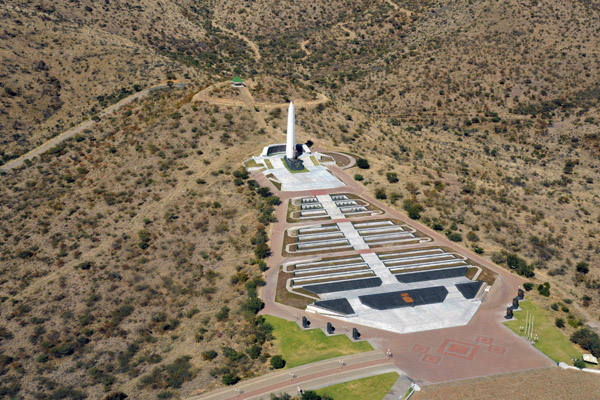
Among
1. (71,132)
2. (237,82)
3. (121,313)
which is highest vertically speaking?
(237,82)

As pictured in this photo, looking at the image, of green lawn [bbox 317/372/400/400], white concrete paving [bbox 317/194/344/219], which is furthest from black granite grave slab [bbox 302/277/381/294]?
white concrete paving [bbox 317/194/344/219]

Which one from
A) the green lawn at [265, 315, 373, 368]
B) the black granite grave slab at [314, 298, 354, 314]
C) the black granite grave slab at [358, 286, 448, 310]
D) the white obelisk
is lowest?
the green lawn at [265, 315, 373, 368]

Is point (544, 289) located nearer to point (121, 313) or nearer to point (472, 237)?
point (472, 237)

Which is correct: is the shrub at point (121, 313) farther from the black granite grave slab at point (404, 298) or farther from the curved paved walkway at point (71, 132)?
the curved paved walkway at point (71, 132)

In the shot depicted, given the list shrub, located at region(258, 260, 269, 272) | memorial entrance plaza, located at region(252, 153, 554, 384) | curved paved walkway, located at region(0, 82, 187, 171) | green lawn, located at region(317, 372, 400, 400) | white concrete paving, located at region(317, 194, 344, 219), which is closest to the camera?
green lawn, located at region(317, 372, 400, 400)

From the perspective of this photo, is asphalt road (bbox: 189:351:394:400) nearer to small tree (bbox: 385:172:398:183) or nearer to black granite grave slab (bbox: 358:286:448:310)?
black granite grave slab (bbox: 358:286:448:310)

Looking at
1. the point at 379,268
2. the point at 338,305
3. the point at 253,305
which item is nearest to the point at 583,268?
the point at 379,268

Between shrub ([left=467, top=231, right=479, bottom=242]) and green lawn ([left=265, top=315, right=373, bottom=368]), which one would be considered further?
shrub ([left=467, top=231, right=479, bottom=242])
